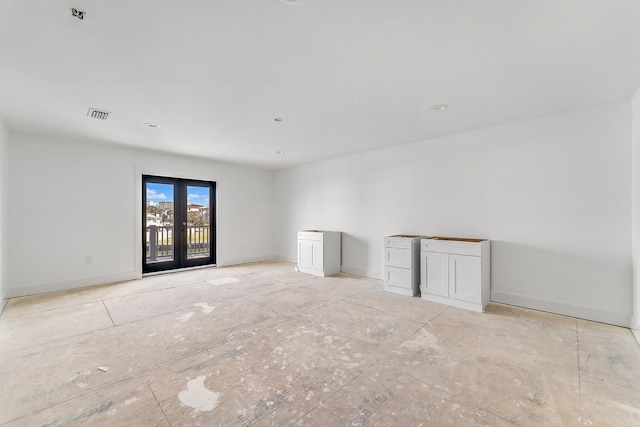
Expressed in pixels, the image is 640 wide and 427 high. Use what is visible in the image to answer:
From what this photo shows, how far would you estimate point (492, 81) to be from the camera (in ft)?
8.57

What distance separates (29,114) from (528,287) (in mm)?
6673

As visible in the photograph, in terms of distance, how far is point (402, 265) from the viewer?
427cm

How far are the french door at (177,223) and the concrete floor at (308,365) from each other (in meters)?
1.89

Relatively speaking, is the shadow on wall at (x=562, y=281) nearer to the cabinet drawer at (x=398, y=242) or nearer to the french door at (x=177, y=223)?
the cabinet drawer at (x=398, y=242)

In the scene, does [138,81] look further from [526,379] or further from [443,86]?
[526,379]

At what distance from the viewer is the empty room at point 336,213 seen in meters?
1.80

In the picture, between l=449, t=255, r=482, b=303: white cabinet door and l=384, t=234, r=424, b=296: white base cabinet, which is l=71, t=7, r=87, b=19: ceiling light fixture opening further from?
l=449, t=255, r=482, b=303: white cabinet door

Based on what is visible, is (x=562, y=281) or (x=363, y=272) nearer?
(x=562, y=281)

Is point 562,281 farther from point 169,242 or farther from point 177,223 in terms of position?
point 169,242

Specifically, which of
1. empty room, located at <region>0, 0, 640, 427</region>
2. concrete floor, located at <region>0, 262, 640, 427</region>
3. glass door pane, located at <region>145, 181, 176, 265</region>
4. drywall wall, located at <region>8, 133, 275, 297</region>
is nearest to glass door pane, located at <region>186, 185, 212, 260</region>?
empty room, located at <region>0, 0, 640, 427</region>

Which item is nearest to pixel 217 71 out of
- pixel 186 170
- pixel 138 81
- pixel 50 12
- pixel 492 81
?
pixel 138 81

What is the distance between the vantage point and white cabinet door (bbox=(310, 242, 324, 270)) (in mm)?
5477

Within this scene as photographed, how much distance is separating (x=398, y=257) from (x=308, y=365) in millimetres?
2508

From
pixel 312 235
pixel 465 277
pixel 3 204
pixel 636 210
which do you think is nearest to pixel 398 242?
pixel 465 277
